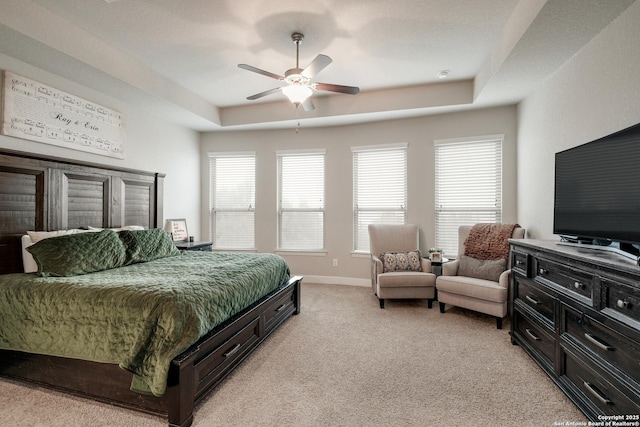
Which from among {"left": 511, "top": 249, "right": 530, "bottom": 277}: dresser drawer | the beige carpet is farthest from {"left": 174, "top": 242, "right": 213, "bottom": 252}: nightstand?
{"left": 511, "top": 249, "right": 530, "bottom": 277}: dresser drawer

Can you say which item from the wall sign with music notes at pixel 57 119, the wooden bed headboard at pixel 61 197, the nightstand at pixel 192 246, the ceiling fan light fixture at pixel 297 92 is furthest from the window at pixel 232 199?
the ceiling fan light fixture at pixel 297 92

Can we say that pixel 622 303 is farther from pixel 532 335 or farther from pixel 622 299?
pixel 532 335

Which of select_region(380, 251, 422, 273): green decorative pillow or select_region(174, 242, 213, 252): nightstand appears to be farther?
select_region(174, 242, 213, 252): nightstand

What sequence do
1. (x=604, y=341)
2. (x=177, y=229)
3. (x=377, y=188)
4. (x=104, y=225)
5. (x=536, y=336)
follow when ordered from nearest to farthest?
(x=604, y=341) < (x=536, y=336) < (x=104, y=225) < (x=177, y=229) < (x=377, y=188)

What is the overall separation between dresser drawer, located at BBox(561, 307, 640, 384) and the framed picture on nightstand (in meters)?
4.70

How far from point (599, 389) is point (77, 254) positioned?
3812 millimetres

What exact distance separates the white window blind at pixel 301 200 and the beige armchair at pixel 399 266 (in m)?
1.15

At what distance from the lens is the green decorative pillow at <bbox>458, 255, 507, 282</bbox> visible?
3.54 metres

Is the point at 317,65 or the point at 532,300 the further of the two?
the point at 317,65

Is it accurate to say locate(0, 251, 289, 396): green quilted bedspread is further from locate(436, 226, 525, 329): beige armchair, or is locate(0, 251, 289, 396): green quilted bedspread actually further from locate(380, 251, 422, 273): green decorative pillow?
locate(436, 226, 525, 329): beige armchair

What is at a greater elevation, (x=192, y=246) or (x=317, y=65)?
(x=317, y=65)

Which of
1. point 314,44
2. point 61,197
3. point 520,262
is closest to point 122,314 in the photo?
point 61,197

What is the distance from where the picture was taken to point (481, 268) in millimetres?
3664

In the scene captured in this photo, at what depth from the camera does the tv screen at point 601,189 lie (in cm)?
175
